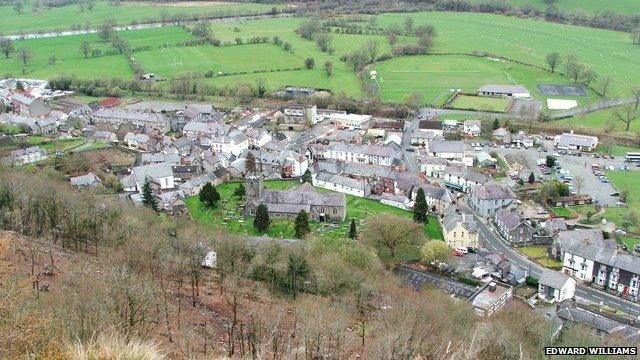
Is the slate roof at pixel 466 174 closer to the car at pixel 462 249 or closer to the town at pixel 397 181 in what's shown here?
the town at pixel 397 181

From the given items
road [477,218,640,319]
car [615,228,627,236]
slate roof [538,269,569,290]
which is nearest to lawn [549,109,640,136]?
car [615,228,627,236]

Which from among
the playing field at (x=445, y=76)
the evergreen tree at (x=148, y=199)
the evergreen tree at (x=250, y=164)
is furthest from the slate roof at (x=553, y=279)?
the playing field at (x=445, y=76)

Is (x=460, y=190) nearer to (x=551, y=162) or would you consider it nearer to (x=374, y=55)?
(x=551, y=162)

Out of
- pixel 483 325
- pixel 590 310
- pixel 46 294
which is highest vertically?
pixel 46 294

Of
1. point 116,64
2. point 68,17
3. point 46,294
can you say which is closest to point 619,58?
point 116,64

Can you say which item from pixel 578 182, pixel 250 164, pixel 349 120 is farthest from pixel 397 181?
pixel 349 120

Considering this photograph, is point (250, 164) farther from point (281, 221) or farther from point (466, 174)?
point (466, 174)
